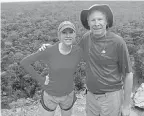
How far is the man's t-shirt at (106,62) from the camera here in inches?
101

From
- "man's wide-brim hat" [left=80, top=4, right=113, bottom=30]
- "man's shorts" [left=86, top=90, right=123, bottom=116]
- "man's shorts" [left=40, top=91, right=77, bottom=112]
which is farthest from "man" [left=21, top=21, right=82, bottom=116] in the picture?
"man's shorts" [left=86, top=90, right=123, bottom=116]

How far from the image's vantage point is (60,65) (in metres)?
2.89

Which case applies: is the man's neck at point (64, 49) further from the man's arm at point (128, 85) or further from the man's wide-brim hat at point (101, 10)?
the man's arm at point (128, 85)

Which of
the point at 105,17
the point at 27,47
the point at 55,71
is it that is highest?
the point at 105,17

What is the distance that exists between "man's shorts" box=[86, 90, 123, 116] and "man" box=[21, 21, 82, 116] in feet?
1.09

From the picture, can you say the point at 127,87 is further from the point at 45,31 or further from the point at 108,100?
the point at 45,31

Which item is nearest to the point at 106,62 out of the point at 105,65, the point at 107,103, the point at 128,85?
the point at 105,65

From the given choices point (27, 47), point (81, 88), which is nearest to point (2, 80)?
point (81, 88)

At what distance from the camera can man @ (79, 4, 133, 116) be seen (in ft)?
8.50

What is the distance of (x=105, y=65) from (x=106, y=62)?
4 cm

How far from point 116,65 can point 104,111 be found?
1.94 feet

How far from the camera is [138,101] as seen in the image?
5.22m

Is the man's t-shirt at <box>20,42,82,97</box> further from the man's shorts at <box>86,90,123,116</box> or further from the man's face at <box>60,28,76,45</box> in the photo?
the man's shorts at <box>86,90,123,116</box>

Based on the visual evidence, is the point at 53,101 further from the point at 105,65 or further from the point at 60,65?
the point at 105,65
